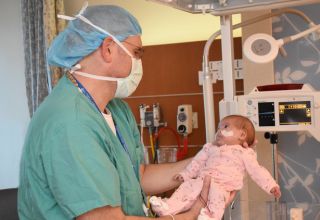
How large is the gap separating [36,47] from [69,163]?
3.04m

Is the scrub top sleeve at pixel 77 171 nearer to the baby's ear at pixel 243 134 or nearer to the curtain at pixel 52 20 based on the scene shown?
the baby's ear at pixel 243 134

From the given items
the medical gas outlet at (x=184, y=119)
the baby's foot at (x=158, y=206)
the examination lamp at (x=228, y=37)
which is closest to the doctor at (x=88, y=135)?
the baby's foot at (x=158, y=206)

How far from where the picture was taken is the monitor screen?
1.79m

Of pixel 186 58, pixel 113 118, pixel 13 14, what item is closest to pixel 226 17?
pixel 113 118

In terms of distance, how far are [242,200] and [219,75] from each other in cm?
113

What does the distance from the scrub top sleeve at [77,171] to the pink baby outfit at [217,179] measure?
0.47 metres

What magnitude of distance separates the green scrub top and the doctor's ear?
0.15 meters

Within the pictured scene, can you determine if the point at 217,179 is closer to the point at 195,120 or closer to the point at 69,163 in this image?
the point at 69,163

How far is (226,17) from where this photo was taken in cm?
180

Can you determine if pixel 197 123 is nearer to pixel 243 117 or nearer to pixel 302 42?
pixel 302 42

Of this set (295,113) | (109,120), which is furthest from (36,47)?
(295,113)

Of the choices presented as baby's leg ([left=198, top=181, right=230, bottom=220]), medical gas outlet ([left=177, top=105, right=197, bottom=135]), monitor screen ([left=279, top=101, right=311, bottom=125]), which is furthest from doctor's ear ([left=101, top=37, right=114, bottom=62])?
medical gas outlet ([left=177, top=105, right=197, bottom=135])

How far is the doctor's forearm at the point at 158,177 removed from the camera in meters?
1.71

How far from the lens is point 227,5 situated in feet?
5.49
